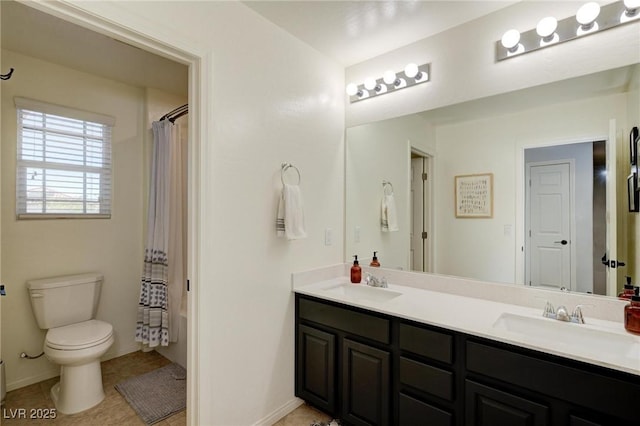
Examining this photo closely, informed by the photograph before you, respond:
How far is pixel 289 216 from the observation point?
1.95 metres

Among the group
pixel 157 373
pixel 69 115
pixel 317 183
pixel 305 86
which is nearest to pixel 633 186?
pixel 317 183

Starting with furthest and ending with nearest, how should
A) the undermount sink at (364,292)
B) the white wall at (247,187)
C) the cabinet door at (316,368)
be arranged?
the undermount sink at (364,292)
the cabinet door at (316,368)
the white wall at (247,187)

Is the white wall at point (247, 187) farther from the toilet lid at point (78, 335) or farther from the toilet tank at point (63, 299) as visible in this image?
the toilet tank at point (63, 299)

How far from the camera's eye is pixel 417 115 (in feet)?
6.99

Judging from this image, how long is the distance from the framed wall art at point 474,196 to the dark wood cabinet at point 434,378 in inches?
34.5

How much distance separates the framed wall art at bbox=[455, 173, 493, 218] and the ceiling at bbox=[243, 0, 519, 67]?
3.12ft

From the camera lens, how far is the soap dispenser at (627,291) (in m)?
1.43

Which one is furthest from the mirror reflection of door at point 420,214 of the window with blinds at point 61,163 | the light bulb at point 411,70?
the window with blinds at point 61,163

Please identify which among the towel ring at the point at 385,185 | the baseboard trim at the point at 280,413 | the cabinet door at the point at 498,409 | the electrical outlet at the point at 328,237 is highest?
the towel ring at the point at 385,185

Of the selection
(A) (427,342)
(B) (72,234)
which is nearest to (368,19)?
(A) (427,342)

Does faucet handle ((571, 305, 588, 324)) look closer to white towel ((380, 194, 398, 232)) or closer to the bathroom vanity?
the bathroom vanity

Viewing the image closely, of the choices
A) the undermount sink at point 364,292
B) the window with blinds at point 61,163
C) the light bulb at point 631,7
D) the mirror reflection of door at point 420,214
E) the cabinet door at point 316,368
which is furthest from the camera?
the window with blinds at point 61,163

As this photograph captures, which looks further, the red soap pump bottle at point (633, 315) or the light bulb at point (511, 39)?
the light bulb at point (511, 39)

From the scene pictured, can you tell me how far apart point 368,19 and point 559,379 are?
2021 mm
